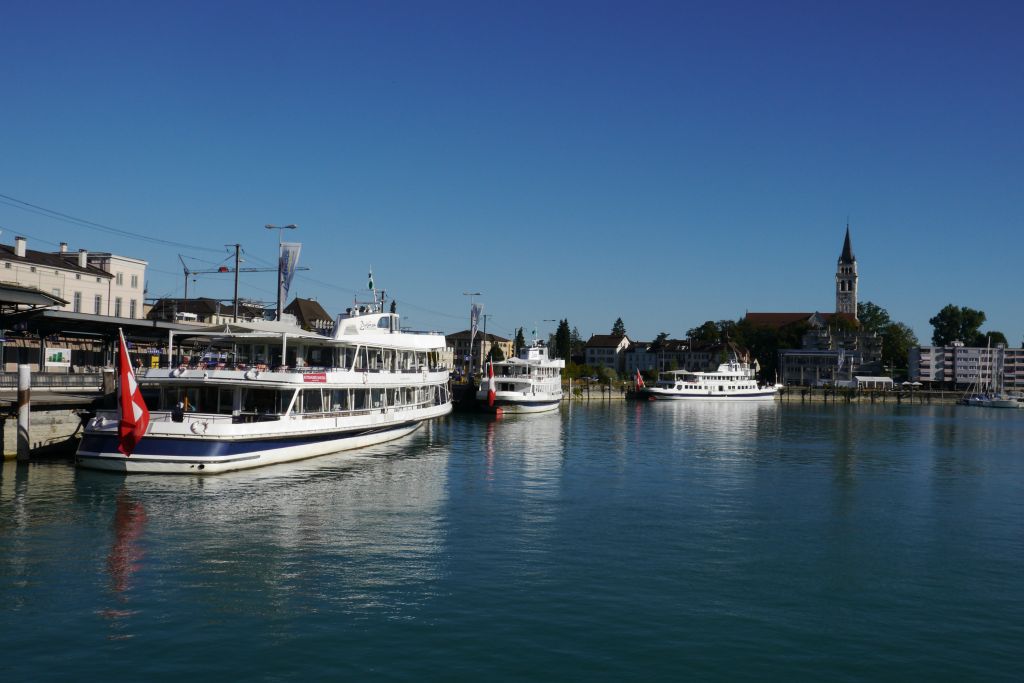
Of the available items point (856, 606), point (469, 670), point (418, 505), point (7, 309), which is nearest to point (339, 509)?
point (418, 505)

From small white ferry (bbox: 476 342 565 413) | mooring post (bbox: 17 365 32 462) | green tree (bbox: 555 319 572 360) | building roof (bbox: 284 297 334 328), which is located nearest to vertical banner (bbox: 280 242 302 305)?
mooring post (bbox: 17 365 32 462)

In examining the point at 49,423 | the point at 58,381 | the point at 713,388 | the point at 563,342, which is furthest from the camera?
the point at 563,342

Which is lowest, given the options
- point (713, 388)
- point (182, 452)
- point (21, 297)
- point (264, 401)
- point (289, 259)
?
point (182, 452)

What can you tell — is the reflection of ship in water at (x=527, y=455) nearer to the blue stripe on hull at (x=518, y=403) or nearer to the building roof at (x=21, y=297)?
the blue stripe on hull at (x=518, y=403)

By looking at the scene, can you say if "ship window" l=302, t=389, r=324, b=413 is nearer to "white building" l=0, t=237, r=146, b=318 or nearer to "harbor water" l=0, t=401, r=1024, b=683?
"harbor water" l=0, t=401, r=1024, b=683

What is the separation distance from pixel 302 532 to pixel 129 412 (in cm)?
1276

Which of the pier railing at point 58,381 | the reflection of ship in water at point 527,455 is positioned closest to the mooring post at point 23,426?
the pier railing at point 58,381

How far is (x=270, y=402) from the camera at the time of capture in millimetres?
42750

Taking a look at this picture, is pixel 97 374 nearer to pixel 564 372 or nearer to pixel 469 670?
pixel 469 670

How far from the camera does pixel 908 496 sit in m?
39.4

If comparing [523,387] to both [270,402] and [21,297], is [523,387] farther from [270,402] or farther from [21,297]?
[21,297]

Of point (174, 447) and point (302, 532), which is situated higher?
point (174, 447)

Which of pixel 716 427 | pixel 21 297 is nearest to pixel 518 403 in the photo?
pixel 716 427

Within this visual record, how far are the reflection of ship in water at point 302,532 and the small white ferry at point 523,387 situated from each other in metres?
48.9
